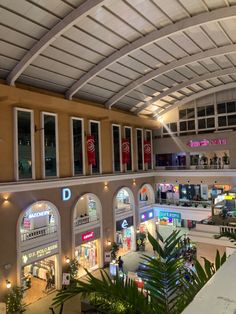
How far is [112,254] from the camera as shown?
21.8 m

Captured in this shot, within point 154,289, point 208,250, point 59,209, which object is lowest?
point 208,250

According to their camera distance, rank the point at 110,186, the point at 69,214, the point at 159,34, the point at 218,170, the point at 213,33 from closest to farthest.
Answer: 1. the point at 159,34
2. the point at 213,33
3. the point at 69,214
4. the point at 110,186
5. the point at 218,170

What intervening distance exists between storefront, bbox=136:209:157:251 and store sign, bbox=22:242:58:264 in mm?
9664

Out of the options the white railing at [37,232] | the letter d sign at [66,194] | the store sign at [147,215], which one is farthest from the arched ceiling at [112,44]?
the store sign at [147,215]

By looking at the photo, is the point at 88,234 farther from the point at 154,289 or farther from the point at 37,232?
the point at 154,289

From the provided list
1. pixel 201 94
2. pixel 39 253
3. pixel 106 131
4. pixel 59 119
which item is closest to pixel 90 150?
pixel 106 131

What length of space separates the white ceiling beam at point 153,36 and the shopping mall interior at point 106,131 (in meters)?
0.06

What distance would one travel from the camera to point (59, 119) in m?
19.4

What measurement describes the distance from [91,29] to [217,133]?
15.9m

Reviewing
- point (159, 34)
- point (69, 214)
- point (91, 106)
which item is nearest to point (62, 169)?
point (69, 214)

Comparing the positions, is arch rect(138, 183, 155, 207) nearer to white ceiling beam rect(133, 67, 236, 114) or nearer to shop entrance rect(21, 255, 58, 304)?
white ceiling beam rect(133, 67, 236, 114)

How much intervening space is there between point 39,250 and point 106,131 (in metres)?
10.8

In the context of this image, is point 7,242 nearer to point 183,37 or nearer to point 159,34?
point 159,34

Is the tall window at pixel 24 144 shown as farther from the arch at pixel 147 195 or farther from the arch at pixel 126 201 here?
the arch at pixel 147 195
